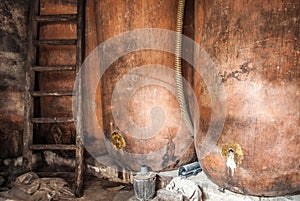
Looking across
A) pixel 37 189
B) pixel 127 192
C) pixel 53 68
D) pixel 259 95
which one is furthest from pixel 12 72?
pixel 259 95

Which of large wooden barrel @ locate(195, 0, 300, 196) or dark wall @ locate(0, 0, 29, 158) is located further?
dark wall @ locate(0, 0, 29, 158)

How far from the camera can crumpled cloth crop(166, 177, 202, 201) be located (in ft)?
5.92

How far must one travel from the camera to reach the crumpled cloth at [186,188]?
5.92ft

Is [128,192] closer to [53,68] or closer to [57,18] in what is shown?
[53,68]

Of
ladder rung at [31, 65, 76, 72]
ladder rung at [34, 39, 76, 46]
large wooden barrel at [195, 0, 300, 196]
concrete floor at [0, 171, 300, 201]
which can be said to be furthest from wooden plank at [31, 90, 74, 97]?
large wooden barrel at [195, 0, 300, 196]

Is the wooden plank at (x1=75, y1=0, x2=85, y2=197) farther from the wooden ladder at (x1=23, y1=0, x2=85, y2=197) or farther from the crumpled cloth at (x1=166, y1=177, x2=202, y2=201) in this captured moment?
the crumpled cloth at (x1=166, y1=177, x2=202, y2=201)

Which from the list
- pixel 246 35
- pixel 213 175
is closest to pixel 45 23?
pixel 246 35

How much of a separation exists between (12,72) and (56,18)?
0.76 metres

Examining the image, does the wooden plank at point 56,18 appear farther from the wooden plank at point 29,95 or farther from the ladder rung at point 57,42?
the ladder rung at point 57,42

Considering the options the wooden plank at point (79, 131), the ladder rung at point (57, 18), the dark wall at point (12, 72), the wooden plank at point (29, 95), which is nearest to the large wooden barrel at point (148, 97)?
the wooden plank at point (79, 131)

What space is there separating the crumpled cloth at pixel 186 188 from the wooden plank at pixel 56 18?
1881 mm

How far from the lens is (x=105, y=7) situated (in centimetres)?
232

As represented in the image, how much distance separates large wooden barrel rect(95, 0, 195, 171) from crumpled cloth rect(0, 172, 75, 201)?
0.68 m

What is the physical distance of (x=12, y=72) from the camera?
2.70 m
